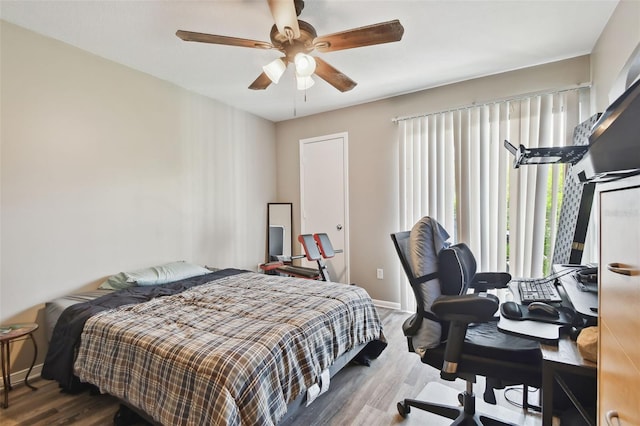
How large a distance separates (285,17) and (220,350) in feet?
5.86

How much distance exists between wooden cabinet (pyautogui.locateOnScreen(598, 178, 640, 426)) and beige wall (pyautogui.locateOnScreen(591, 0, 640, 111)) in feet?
4.98

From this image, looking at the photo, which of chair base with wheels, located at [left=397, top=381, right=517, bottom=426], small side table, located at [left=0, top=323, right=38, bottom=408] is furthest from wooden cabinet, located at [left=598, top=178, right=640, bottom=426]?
small side table, located at [left=0, top=323, right=38, bottom=408]

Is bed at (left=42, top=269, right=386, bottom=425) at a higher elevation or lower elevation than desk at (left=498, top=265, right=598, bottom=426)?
lower

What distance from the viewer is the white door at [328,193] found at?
4105 mm

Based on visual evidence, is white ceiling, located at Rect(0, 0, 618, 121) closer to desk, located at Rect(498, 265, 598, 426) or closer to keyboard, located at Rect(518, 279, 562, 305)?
keyboard, located at Rect(518, 279, 562, 305)

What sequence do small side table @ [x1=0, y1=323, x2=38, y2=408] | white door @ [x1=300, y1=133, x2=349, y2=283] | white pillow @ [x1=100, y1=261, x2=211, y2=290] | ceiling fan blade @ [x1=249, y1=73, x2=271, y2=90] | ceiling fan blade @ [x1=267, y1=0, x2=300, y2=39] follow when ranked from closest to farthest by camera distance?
1. ceiling fan blade @ [x1=267, y1=0, x2=300, y2=39]
2. small side table @ [x1=0, y1=323, x2=38, y2=408]
3. ceiling fan blade @ [x1=249, y1=73, x2=271, y2=90]
4. white pillow @ [x1=100, y1=261, x2=211, y2=290]
5. white door @ [x1=300, y1=133, x2=349, y2=283]

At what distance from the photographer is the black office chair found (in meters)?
1.27

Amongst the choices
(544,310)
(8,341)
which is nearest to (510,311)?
(544,310)

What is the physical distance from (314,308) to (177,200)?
7.09 feet

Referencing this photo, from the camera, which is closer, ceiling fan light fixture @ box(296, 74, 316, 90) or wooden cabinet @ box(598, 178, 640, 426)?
wooden cabinet @ box(598, 178, 640, 426)

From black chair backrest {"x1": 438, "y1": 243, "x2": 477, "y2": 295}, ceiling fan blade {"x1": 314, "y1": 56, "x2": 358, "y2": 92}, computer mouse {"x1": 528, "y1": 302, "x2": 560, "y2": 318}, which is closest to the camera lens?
computer mouse {"x1": 528, "y1": 302, "x2": 560, "y2": 318}

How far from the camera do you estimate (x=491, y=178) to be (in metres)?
3.07

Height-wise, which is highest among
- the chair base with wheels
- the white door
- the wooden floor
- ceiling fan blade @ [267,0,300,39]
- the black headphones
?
ceiling fan blade @ [267,0,300,39]

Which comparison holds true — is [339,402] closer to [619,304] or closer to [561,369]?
[561,369]
